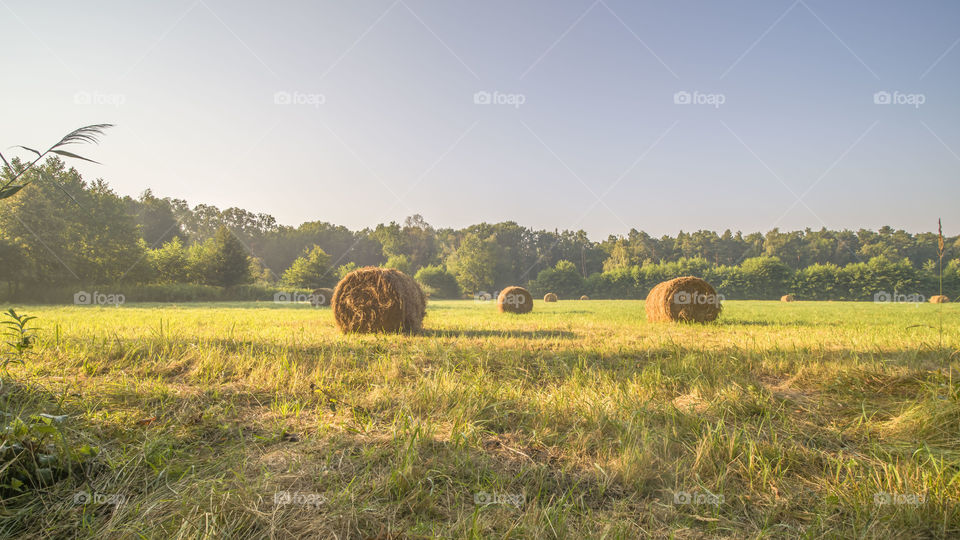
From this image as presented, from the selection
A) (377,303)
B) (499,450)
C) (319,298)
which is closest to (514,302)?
(377,303)

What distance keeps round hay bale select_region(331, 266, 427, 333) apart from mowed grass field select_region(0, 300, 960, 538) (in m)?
4.75

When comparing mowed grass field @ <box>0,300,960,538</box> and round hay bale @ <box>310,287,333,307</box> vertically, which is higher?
mowed grass field @ <box>0,300,960,538</box>

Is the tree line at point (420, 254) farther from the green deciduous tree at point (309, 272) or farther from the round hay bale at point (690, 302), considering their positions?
the round hay bale at point (690, 302)

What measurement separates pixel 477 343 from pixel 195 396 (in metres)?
4.31

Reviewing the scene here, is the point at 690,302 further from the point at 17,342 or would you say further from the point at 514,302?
the point at 17,342

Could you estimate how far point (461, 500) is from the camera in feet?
6.75

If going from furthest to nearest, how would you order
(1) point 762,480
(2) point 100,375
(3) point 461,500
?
(2) point 100,375 → (1) point 762,480 → (3) point 461,500

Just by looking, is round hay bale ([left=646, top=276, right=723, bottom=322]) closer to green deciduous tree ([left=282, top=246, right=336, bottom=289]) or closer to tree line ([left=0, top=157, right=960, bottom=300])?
tree line ([left=0, top=157, right=960, bottom=300])

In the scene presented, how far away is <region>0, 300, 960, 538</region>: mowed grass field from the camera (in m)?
1.84

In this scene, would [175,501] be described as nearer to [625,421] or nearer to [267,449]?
[267,449]

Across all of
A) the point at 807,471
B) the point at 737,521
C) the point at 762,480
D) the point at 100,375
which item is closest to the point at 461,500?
the point at 737,521

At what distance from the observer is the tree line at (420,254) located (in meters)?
30.6

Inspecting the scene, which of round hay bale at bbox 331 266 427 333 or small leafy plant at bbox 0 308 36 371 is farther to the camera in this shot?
round hay bale at bbox 331 266 427 333

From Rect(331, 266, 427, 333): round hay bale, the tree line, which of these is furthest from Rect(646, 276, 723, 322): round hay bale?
Rect(331, 266, 427, 333): round hay bale
